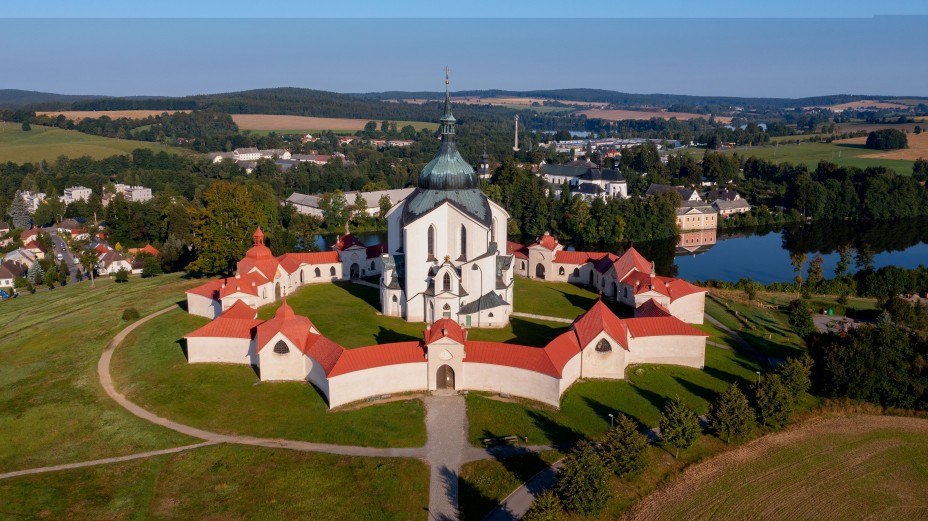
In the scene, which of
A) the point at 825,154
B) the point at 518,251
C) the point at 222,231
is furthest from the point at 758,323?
the point at 825,154

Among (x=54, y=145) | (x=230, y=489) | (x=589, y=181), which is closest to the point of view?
(x=230, y=489)

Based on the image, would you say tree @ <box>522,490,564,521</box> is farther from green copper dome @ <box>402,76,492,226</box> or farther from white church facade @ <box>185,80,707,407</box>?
green copper dome @ <box>402,76,492,226</box>

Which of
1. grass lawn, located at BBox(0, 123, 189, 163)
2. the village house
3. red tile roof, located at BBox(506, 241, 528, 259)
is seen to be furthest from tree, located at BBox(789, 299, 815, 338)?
grass lawn, located at BBox(0, 123, 189, 163)

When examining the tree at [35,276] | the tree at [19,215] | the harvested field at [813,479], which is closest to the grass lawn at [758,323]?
the harvested field at [813,479]

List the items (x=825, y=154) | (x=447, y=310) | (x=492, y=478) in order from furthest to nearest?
(x=825, y=154) → (x=447, y=310) → (x=492, y=478)

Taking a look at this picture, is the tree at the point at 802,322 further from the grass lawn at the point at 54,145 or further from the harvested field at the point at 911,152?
the grass lawn at the point at 54,145

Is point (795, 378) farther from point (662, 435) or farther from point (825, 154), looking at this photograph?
point (825, 154)

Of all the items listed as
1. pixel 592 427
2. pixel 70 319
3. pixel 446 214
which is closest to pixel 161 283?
pixel 70 319
